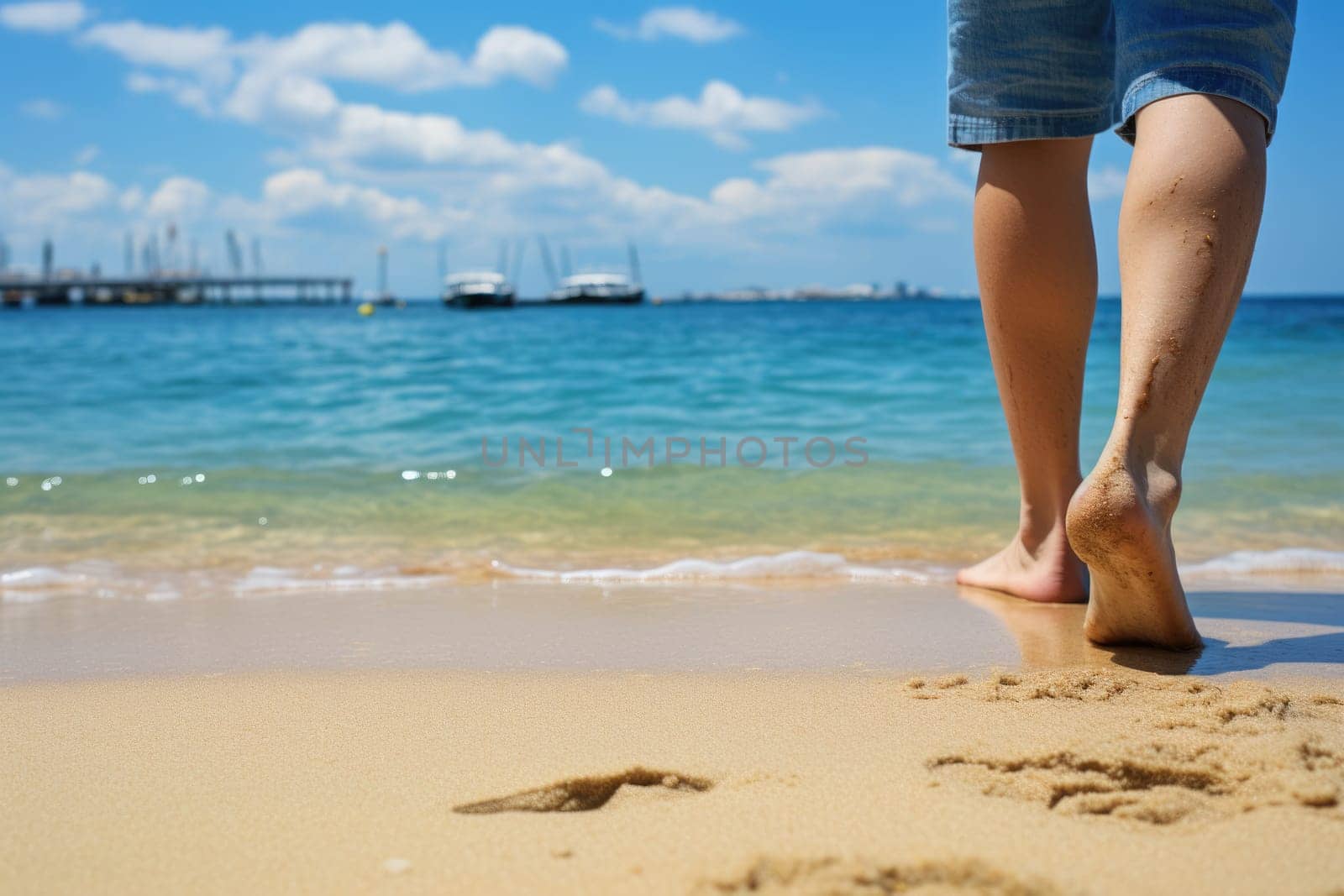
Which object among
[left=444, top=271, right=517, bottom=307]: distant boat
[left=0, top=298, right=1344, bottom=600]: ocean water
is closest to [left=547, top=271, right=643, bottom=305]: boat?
[left=444, top=271, right=517, bottom=307]: distant boat

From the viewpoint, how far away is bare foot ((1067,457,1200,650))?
1022 millimetres

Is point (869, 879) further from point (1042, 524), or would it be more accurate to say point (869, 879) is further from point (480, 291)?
point (480, 291)

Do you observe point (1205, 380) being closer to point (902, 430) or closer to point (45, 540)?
point (45, 540)

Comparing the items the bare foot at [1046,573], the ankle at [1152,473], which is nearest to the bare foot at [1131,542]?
Result: the ankle at [1152,473]

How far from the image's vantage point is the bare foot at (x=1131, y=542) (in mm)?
1022

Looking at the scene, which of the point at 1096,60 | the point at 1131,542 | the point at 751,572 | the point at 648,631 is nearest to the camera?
the point at 1131,542

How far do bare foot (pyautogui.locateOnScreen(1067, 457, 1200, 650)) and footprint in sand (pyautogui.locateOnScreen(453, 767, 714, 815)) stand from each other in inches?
19.1

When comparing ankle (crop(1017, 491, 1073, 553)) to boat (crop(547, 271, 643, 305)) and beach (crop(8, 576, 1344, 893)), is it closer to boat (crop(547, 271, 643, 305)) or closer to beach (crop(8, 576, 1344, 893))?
beach (crop(8, 576, 1344, 893))

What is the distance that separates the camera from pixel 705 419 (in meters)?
5.34

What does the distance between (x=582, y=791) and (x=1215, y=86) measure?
3.12ft

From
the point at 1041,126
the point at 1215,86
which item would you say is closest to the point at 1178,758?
the point at 1215,86

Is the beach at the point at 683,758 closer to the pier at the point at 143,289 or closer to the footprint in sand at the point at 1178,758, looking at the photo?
the footprint in sand at the point at 1178,758

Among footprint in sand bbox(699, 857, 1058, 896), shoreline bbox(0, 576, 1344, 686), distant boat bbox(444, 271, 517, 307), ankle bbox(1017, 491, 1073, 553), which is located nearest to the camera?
footprint in sand bbox(699, 857, 1058, 896)

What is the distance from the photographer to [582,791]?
836mm
